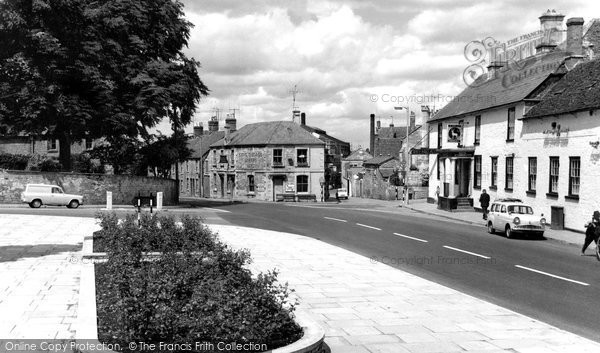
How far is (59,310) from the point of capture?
9.21 m

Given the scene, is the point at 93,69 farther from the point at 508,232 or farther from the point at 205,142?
the point at 205,142

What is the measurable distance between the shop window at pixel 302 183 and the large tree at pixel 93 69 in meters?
23.3

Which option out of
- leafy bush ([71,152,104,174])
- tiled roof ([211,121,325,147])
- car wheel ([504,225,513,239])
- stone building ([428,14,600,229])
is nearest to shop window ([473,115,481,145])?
stone building ([428,14,600,229])

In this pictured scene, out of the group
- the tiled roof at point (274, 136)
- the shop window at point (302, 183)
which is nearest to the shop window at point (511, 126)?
the tiled roof at point (274, 136)

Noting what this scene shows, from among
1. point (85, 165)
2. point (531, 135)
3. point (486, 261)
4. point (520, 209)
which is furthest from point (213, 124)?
point (486, 261)

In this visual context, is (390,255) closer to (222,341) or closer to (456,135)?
(222,341)

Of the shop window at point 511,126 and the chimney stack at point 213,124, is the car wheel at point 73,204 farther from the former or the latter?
the chimney stack at point 213,124

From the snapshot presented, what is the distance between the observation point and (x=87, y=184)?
37156 mm

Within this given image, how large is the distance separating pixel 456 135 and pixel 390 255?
25856mm

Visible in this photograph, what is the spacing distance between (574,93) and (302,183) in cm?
3862

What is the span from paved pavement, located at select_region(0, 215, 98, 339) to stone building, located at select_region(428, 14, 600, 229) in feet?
73.9

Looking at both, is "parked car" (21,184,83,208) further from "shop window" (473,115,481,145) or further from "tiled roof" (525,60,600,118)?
"tiled roof" (525,60,600,118)

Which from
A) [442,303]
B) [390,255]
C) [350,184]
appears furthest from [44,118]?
[350,184]

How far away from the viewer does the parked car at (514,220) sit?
23984 mm
